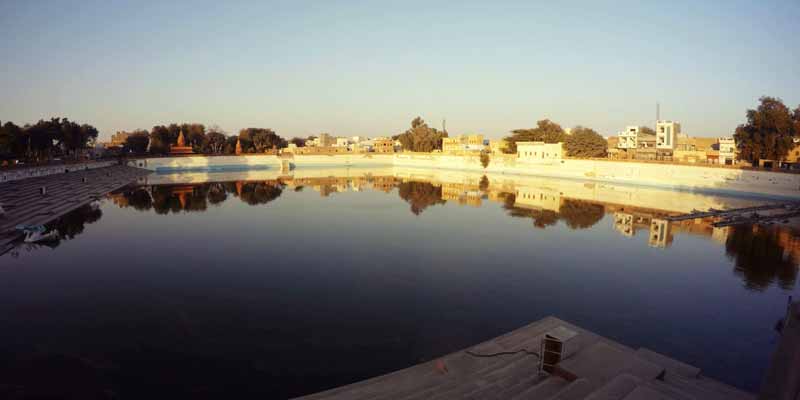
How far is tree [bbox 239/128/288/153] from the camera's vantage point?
268ft

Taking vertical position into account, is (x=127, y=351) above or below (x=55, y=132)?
below

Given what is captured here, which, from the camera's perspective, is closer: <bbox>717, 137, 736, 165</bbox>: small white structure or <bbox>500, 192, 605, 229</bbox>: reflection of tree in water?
<bbox>500, 192, 605, 229</bbox>: reflection of tree in water

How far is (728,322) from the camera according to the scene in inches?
382

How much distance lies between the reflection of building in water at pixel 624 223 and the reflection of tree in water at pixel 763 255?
374 cm

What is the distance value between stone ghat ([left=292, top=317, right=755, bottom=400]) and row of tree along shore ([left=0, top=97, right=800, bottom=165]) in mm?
42548

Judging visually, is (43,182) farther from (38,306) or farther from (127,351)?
(127,351)

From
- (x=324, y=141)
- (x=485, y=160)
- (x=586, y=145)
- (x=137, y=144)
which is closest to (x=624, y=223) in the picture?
(x=586, y=145)

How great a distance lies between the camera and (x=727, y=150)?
54812mm

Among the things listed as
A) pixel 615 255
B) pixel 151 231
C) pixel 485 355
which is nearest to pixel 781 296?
pixel 615 255

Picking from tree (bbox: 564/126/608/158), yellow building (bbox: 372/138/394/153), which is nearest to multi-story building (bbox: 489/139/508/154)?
tree (bbox: 564/126/608/158)

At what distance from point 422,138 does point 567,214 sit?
61.8 metres

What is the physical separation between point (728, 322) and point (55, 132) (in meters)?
60.2

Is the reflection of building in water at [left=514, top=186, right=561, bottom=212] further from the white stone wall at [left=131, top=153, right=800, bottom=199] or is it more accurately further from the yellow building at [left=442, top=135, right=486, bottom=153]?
the yellow building at [left=442, top=135, right=486, bottom=153]

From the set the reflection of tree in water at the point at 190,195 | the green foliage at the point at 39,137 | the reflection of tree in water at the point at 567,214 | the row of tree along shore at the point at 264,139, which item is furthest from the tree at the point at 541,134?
the green foliage at the point at 39,137
